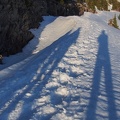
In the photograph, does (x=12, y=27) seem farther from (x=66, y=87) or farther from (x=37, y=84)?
(x=66, y=87)

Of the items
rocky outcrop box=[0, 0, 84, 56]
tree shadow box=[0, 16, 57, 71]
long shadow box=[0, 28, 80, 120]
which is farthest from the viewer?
rocky outcrop box=[0, 0, 84, 56]

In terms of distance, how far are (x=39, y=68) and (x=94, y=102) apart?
15.7 ft

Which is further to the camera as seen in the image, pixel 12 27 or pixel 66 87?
pixel 12 27

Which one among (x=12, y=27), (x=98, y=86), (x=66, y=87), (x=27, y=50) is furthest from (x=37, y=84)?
(x=27, y=50)

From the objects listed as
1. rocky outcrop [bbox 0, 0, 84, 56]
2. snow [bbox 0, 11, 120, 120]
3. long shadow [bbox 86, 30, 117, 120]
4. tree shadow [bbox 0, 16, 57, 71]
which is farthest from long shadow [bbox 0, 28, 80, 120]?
rocky outcrop [bbox 0, 0, 84, 56]

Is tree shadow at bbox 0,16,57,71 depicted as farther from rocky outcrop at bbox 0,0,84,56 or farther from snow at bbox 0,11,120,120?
snow at bbox 0,11,120,120

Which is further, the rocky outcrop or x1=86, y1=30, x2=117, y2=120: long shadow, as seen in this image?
the rocky outcrop

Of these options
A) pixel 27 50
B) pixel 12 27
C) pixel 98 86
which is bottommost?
pixel 27 50

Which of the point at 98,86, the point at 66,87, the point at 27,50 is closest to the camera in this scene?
the point at 66,87

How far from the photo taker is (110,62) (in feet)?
47.8

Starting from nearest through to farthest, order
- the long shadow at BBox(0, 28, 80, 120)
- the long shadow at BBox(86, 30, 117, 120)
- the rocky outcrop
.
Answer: the long shadow at BBox(86, 30, 117, 120)
the long shadow at BBox(0, 28, 80, 120)
the rocky outcrop

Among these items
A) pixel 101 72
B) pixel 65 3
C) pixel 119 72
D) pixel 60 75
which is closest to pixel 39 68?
pixel 60 75

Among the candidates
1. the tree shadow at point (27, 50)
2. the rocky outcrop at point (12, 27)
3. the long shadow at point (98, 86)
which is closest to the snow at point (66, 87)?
the long shadow at point (98, 86)

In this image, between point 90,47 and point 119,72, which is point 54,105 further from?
point 90,47
